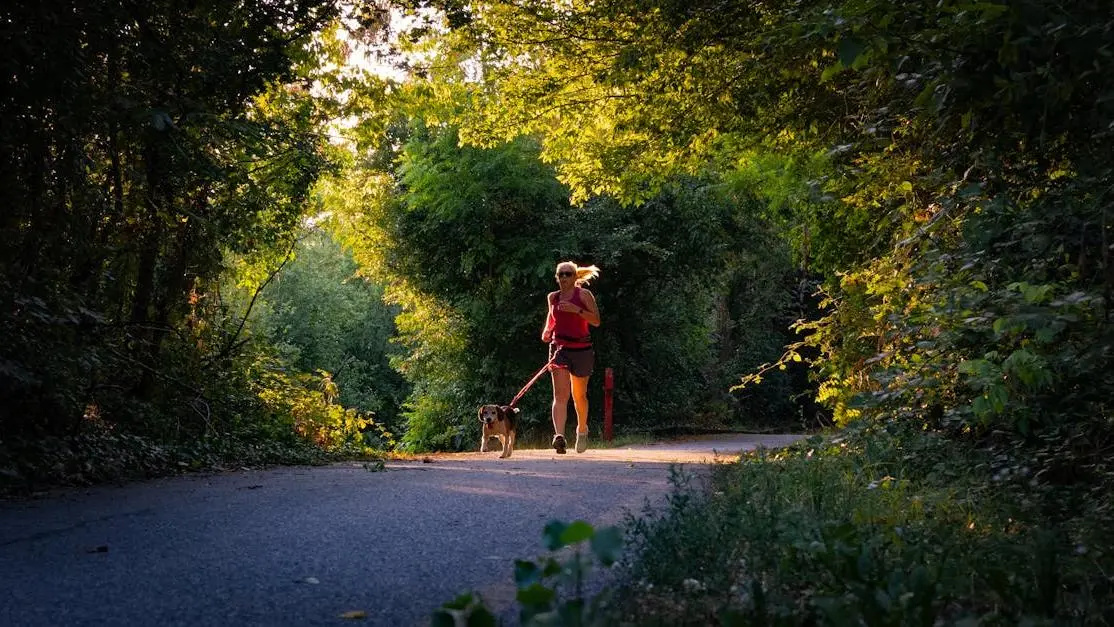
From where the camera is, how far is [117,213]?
393 inches

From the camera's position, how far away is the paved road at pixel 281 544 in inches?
177

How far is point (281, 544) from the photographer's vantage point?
5.88 m

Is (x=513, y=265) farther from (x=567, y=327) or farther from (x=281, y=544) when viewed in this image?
(x=281, y=544)

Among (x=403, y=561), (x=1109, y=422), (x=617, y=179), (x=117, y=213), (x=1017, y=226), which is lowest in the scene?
(x=403, y=561)

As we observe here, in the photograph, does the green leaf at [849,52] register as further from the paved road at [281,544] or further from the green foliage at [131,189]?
the green foliage at [131,189]

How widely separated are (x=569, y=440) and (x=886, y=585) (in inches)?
772

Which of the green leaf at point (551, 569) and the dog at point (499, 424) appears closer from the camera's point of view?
the green leaf at point (551, 569)

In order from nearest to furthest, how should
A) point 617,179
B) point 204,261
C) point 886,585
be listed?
point 886,585 → point 204,261 → point 617,179

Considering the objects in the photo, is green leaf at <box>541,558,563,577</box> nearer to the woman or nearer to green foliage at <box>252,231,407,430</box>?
the woman

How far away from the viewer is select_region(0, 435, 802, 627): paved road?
449 centimetres

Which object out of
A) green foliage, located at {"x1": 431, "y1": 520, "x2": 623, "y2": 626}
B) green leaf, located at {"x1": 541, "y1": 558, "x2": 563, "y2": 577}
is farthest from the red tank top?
green leaf, located at {"x1": 541, "y1": 558, "x2": 563, "y2": 577}

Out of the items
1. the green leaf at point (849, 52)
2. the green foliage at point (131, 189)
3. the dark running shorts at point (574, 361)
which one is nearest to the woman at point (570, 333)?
the dark running shorts at point (574, 361)

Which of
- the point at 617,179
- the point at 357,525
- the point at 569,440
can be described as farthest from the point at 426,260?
the point at 357,525

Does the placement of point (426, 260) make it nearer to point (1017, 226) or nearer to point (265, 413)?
point (265, 413)
